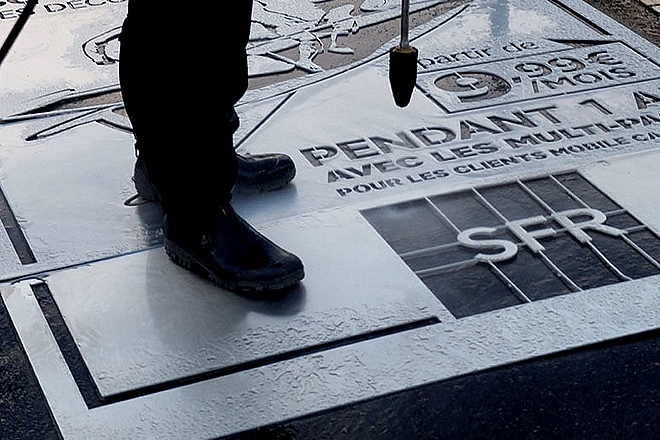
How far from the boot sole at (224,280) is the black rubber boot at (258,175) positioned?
0.29 meters

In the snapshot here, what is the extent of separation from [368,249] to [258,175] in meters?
0.38

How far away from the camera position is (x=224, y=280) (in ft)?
8.49

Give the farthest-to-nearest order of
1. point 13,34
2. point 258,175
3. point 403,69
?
1. point 258,175
2. point 403,69
3. point 13,34

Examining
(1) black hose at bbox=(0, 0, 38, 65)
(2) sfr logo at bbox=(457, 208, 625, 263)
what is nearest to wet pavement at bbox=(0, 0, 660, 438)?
(2) sfr logo at bbox=(457, 208, 625, 263)

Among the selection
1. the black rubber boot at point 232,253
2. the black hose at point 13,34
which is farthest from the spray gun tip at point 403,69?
the black hose at point 13,34

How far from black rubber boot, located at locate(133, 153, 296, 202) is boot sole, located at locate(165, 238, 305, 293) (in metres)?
0.29

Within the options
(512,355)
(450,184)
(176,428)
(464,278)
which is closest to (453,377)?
(512,355)

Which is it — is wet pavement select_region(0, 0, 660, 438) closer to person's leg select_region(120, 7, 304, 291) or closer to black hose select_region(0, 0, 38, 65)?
person's leg select_region(120, 7, 304, 291)

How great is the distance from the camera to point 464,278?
8.71ft

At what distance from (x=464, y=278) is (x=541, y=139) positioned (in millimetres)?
744

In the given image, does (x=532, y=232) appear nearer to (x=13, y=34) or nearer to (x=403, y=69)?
(x=403, y=69)

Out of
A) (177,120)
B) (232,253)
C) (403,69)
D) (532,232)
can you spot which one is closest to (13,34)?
(177,120)

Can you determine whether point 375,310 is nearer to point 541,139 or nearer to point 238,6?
point 238,6

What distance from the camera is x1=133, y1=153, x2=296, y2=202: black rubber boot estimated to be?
2.94m
